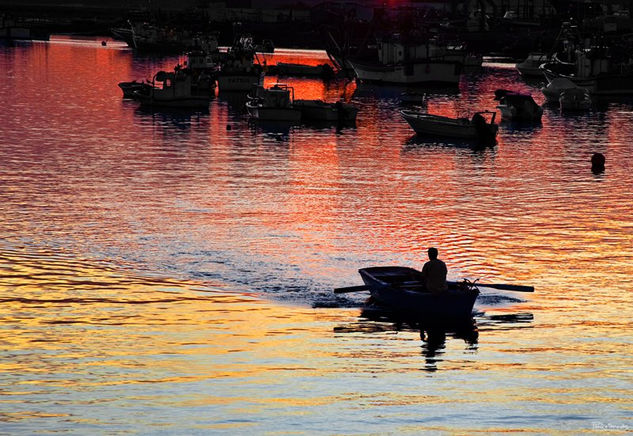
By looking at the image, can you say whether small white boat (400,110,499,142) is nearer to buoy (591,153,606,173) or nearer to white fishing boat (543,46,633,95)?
buoy (591,153,606,173)

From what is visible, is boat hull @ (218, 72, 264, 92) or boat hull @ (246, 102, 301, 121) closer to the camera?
boat hull @ (246, 102, 301, 121)

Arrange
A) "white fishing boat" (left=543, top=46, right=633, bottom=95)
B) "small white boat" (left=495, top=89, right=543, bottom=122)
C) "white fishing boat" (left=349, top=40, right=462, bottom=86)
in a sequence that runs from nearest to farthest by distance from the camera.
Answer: "small white boat" (left=495, top=89, right=543, bottom=122) → "white fishing boat" (left=543, top=46, right=633, bottom=95) → "white fishing boat" (left=349, top=40, right=462, bottom=86)

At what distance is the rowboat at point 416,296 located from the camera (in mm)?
36000

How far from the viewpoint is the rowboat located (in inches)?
1417

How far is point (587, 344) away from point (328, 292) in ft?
30.8

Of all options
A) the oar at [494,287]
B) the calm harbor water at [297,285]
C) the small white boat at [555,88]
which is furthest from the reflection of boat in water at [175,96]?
the oar at [494,287]

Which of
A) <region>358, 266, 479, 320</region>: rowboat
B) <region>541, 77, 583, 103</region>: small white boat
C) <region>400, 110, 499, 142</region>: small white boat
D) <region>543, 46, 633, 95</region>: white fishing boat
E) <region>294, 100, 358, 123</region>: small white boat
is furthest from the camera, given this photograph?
<region>543, 46, 633, 95</region>: white fishing boat

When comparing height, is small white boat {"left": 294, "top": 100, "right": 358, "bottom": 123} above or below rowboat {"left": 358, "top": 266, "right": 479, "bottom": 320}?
above

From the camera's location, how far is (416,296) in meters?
36.4

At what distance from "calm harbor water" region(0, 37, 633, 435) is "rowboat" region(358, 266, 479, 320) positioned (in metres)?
0.96

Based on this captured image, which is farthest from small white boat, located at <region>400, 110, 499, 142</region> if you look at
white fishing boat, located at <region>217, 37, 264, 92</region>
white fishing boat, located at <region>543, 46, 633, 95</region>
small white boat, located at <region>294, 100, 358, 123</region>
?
white fishing boat, located at <region>543, 46, 633, 95</region>

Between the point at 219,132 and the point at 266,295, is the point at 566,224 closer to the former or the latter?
the point at 266,295

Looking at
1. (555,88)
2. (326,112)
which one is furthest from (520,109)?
(555,88)

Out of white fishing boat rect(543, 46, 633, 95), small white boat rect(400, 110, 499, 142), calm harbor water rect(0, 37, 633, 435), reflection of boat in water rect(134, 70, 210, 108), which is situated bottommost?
calm harbor water rect(0, 37, 633, 435)
